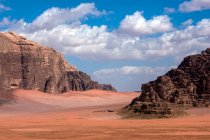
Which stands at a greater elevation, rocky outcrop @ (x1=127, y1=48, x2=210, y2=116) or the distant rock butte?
the distant rock butte

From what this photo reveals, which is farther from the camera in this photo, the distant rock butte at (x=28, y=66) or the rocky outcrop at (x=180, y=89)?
the distant rock butte at (x=28, y=66)

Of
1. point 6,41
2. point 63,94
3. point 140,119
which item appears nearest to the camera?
point 140,119

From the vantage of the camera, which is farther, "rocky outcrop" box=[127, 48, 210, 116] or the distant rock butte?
the distant rock butte

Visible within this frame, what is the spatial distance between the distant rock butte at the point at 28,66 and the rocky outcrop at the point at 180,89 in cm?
3318

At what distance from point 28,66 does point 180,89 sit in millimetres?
38485

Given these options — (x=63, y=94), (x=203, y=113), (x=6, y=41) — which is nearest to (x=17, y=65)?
(x=6, y=41)

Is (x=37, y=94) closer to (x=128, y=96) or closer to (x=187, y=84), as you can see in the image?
(x=128, y=96)

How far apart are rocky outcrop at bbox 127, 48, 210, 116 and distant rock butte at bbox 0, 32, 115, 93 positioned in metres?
33.2

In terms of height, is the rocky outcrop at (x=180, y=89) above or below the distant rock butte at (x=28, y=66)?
below

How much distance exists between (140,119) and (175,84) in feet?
33.9

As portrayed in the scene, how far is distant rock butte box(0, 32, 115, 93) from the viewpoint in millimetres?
81562

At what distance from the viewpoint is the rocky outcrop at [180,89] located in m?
52.6

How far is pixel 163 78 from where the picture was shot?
56.3 metres

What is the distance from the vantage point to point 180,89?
54844 millimetres
